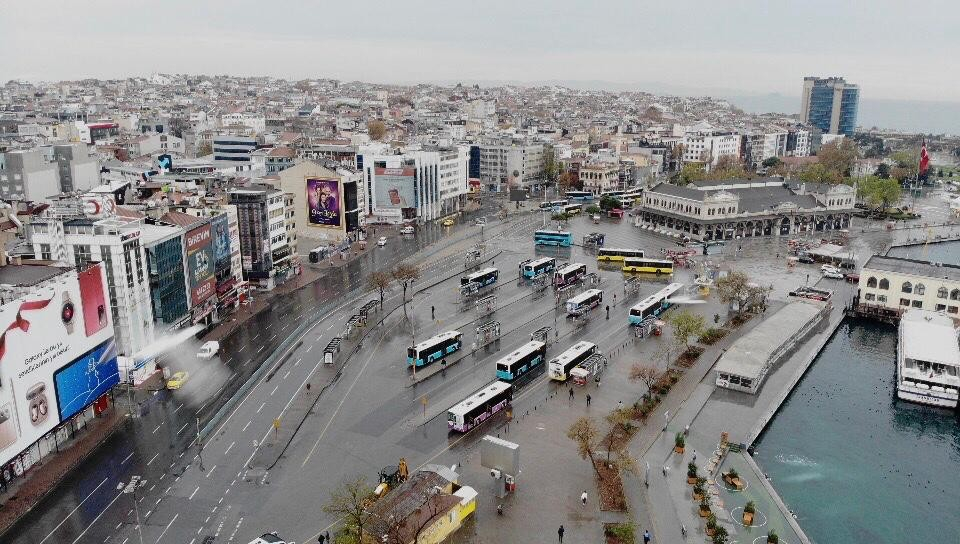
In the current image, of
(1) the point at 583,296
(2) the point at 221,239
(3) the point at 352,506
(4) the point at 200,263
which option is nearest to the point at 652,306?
(1) the point at 583,296

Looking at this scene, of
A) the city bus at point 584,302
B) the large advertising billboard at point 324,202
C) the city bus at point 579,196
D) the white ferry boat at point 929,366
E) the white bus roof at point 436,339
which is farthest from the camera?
the city bus at point 579,196

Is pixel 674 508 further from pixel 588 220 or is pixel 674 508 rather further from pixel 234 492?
pixel 588 220

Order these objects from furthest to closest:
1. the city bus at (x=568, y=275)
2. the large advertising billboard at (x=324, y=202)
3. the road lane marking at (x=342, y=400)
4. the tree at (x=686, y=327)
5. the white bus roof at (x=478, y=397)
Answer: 1. the large advertising billboard at (x=324, y=202)
2. the city bus at (x=568, y=275)
3. the tree at (x=686, y=327)
4. the white bus roof at (x=478, y=397)
5. the road lane marking at (x=342, y=400)

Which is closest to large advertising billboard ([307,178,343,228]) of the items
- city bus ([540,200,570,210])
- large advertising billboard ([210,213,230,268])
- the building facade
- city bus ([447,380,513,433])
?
large advertising billboard ([210,213,230,268])

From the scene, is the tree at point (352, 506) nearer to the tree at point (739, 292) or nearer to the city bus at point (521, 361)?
the city bus at point (521, 361)

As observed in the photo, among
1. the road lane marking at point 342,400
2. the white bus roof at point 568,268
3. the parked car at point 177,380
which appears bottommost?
the road lane marking at point 342,400

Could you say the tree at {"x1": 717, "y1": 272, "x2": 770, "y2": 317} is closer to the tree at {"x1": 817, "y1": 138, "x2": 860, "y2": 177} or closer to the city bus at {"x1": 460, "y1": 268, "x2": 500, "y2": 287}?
the city bus at {"x1": 460, "y1": 268, "x2": 500, "y2": 287}

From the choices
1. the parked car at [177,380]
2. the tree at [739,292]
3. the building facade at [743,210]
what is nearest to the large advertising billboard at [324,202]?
the parked car at [177,380]
